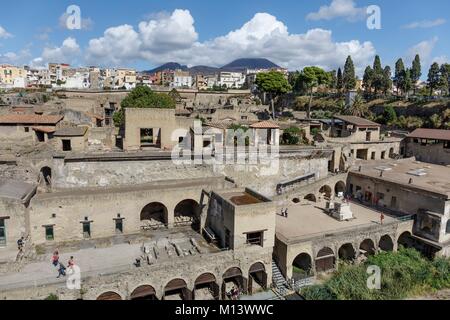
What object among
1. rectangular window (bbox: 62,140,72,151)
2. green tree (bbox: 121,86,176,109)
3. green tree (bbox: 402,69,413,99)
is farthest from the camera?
green tree (bbox: 402,69,413,99)

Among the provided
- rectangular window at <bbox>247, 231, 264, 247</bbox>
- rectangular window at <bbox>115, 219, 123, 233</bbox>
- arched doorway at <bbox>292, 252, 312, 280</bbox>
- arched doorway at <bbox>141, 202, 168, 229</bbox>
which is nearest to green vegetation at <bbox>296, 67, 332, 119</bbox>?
arched doorway at <bbox>292, 252, 312, 280</bbox>

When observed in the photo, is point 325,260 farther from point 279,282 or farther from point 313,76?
point 313,76

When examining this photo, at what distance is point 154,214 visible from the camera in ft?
95.1

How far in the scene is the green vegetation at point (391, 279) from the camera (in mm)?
22266

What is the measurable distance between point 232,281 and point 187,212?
28.6 ft

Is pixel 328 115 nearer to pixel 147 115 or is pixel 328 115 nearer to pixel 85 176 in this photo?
pixel 147 115

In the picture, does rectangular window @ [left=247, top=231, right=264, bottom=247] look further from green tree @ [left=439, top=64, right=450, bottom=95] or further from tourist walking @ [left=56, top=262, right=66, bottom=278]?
green tree @ [left=439, top=64, right=450, bottom=95]

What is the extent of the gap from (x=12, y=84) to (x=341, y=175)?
359ft

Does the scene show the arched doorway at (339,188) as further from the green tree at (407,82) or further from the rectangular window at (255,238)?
the green tree at (407,82)

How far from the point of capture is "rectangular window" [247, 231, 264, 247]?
2289 cm

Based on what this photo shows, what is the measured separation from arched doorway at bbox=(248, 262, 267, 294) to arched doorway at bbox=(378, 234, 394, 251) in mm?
12218
